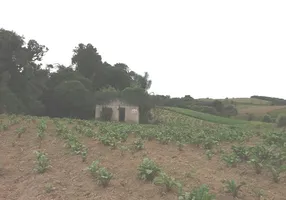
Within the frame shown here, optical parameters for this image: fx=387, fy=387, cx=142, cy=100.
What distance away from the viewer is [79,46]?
60062 mm

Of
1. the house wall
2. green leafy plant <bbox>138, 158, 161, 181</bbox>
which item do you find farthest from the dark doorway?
green leafy plant <bbox>138, 158, 161, 181</bbox>

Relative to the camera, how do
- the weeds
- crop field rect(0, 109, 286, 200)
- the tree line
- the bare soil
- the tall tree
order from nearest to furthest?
1. the weeds
2. crop field rect(0, 109, 286, 200)
3. the bare soil
4. the tree line
5. the tall tree

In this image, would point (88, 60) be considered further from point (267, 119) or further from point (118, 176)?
point (118, 176)

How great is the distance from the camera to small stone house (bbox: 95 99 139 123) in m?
46.5

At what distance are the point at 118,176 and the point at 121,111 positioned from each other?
3978 centimetres

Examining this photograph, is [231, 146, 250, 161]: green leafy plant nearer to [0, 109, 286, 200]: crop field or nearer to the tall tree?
[0, 109, 286, 200]: crop field

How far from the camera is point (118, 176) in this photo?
7711 millimetres

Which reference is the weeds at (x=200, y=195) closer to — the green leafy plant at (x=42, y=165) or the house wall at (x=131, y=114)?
the green leafy plant at (x=42, y=165)

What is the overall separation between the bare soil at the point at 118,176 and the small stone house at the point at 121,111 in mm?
A: 34948

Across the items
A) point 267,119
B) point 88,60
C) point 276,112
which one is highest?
point 88,60

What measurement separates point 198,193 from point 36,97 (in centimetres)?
4300

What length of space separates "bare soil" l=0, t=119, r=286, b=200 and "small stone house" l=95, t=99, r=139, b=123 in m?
34.9

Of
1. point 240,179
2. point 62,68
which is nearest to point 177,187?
point 240,179

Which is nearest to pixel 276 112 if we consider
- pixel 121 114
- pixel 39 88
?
pixel 121 114
